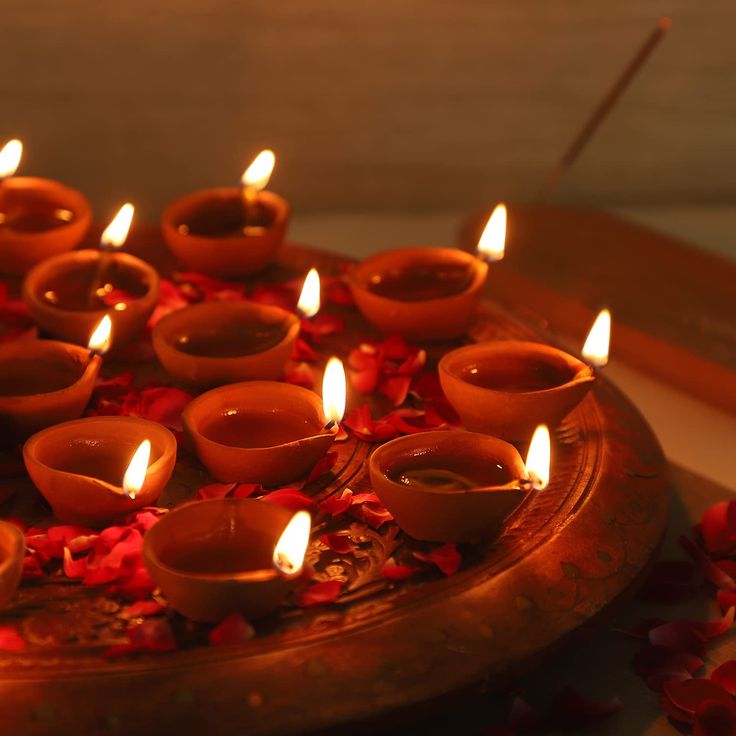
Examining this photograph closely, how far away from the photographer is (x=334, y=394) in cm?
93

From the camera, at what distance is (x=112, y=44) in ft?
5.25

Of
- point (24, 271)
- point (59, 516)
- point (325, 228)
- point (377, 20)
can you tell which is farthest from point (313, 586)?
point (377, 20)

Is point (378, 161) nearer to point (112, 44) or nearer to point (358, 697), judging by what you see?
point (112, 44)

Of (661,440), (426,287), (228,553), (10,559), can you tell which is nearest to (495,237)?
(426,287)

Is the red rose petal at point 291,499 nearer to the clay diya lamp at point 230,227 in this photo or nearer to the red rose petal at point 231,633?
the red rose petal at point 231,633

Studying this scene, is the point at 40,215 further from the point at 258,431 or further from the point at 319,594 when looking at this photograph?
the point at 319,594

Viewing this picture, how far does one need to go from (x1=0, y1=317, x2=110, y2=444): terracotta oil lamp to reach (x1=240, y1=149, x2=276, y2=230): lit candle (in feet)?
1.05

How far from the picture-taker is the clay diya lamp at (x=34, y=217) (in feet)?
4.04

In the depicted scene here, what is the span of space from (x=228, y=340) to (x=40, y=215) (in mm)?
349

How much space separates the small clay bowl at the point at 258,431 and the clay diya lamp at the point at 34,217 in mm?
372

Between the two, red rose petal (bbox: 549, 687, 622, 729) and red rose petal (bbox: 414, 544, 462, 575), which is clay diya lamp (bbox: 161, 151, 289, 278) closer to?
red rose petal (bbox: 414, 544, 462, 575)

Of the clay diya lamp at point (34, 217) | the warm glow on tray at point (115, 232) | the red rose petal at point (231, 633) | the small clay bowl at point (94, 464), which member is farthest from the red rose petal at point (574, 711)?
the clay diya lamp at point (34, 217)

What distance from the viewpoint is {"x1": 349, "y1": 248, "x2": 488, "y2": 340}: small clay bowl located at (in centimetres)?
113

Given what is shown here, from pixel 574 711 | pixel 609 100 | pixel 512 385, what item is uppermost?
pixel 609 100
